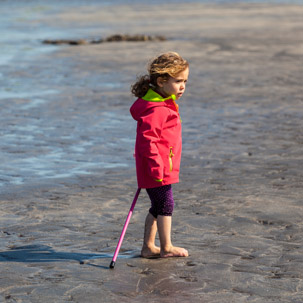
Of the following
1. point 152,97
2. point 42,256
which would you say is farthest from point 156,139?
point 42,256

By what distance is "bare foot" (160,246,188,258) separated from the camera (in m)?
5.09

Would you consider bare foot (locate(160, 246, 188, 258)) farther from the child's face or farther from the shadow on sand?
the child's face

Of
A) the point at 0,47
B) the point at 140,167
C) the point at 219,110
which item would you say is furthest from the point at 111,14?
the point at 140,167

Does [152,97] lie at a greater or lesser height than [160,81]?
lesser

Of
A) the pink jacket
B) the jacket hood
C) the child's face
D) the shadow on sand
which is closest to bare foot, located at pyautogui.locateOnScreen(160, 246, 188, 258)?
the shadow on sand

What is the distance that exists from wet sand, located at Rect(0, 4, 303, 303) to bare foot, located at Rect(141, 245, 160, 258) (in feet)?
0.25

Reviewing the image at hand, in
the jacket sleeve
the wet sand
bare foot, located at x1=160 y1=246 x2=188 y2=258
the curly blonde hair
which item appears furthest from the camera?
bare foot, located at x1=160 y1=246 x2=188 y2=258

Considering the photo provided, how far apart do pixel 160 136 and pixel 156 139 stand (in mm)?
71

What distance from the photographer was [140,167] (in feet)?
16.4

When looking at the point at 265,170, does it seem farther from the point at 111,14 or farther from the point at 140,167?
the point at 111,14

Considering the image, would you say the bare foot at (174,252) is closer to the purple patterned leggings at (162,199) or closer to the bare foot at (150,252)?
the bare foot at (150,252)

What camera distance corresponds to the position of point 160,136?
4.96 m

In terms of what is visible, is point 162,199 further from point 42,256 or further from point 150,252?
point 42,256

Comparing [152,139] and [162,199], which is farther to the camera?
[162,199]
